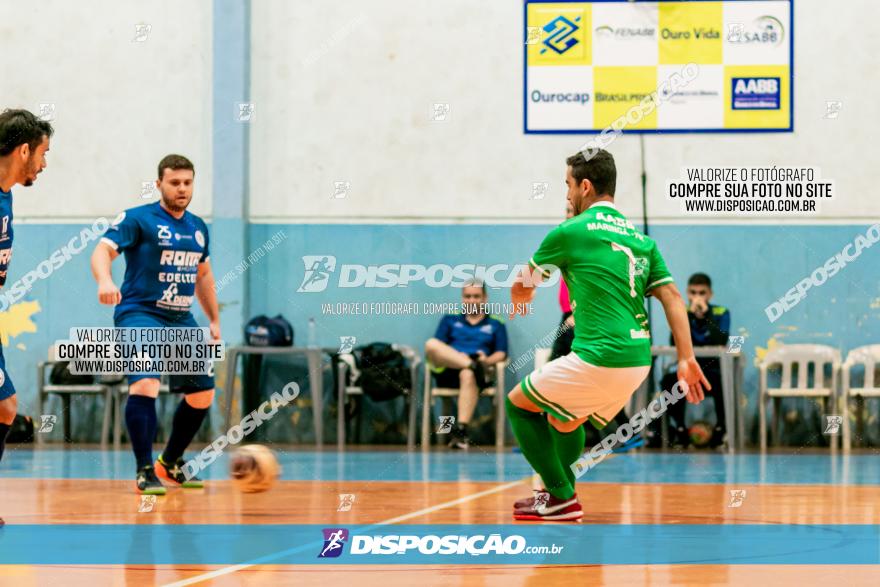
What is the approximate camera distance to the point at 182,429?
8.47 metres

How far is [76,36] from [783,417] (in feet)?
30.9

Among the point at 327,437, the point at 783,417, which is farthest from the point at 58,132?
the point at 783,417

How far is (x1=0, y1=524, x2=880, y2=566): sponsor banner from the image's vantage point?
502cm

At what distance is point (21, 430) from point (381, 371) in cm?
405

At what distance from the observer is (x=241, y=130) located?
47.2 feet

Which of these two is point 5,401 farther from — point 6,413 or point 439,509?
point 439,509

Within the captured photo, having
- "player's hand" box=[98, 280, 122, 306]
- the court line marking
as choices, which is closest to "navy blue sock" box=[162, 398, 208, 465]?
"player's hand" box=[98, 280, 122, 306]

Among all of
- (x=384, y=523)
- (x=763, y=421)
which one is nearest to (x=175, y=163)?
(x=384, y=523)

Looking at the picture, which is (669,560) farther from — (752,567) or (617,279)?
(617,279)

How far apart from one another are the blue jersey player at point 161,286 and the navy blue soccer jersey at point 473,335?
17.6 feet

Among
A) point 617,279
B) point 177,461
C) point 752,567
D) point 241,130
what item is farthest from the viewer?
point 241,130

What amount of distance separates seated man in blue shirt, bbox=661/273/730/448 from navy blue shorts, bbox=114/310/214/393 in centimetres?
641

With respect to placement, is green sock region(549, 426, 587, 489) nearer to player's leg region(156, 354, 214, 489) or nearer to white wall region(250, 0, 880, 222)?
player's leg region(156, 354, 214, 489)

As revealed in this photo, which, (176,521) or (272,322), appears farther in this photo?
(272,322)
